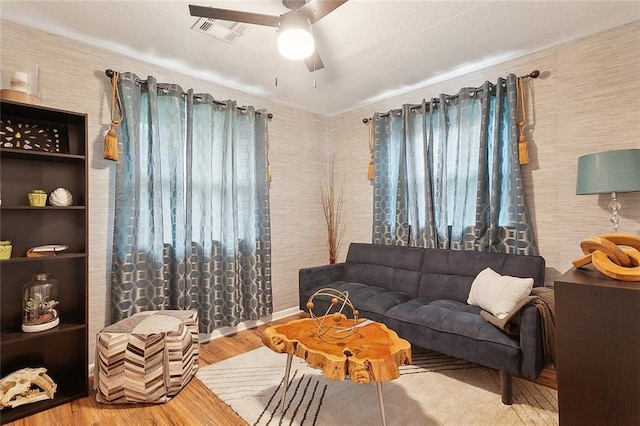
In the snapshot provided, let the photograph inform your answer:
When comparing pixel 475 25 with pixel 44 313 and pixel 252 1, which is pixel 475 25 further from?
pixel 44 313

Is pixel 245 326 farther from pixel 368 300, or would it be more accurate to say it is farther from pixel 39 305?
pixel 39 305

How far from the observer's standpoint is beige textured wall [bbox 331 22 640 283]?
2330 mm

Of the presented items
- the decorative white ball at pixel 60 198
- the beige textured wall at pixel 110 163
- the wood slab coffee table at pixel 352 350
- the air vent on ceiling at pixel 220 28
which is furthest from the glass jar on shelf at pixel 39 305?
the air vent on ceiling at pixel 220 28

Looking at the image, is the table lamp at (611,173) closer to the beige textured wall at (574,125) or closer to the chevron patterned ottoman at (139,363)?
the beige textured wall at (574,125)

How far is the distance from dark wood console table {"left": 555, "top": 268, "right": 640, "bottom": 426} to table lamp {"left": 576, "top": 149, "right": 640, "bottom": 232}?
1464 millimetres

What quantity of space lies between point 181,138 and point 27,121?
107 centimetres

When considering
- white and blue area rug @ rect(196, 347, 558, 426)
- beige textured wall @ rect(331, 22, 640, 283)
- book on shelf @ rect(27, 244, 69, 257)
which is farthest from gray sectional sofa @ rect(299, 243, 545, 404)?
book on shelf @ rect(27, 244, 69, 257)

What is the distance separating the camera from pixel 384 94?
12.4ft

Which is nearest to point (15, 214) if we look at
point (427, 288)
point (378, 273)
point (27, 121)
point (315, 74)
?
point (27, 121)

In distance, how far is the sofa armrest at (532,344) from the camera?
6.28 feet

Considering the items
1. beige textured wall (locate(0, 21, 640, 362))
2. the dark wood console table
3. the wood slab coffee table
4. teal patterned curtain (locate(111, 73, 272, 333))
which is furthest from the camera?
teal patterned curtain (locate(111, 73, 272, 333))

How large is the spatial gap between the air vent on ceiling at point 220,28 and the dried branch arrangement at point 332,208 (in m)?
2.21

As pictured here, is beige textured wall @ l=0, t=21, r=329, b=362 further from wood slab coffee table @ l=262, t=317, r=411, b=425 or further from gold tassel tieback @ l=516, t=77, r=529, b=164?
gold tassel tieback @ l=516, t=77, r=529, b=164

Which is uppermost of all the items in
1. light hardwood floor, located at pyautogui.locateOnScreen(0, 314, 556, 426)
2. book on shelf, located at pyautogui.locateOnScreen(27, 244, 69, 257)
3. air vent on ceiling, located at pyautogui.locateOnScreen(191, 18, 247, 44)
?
air vent on ceiling, located at pyautogui.locateOnScreen(191, 18, 247, 44)
